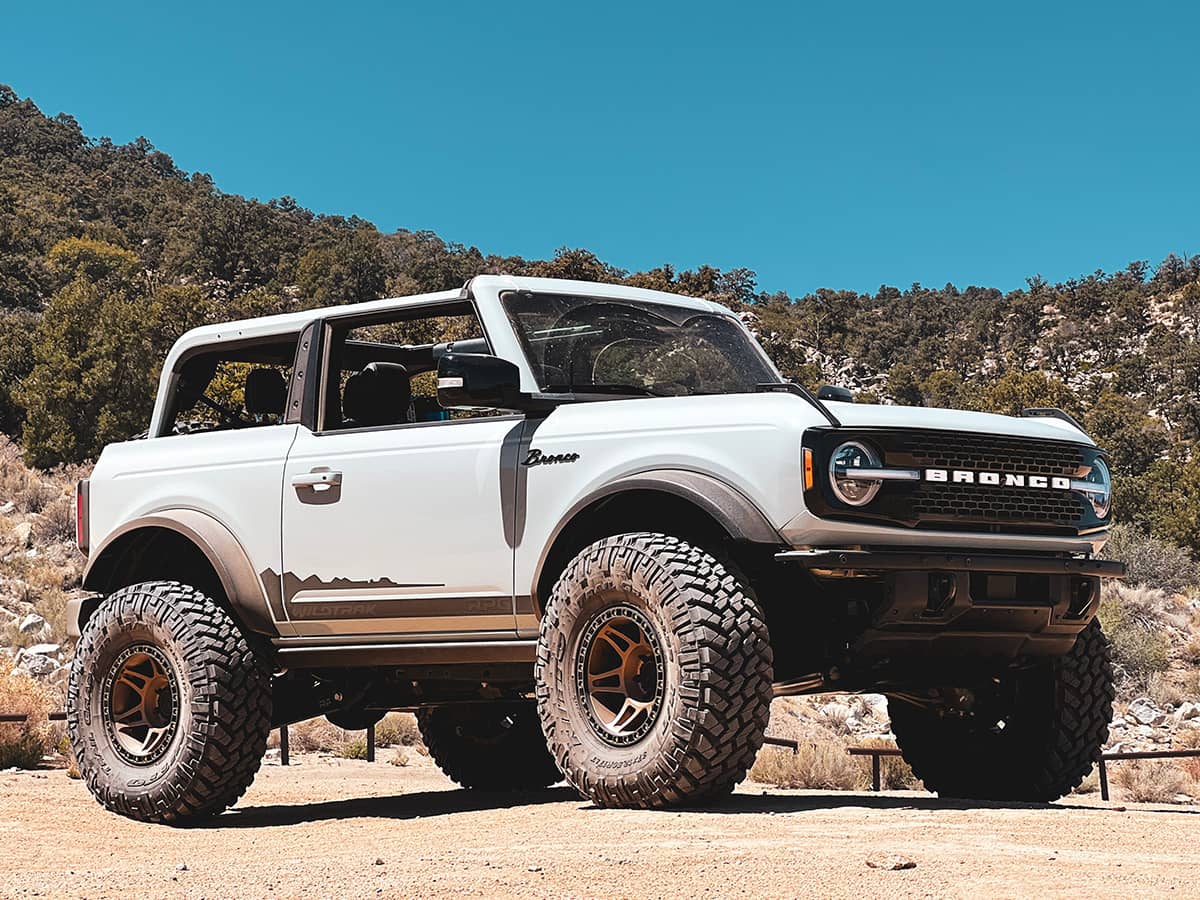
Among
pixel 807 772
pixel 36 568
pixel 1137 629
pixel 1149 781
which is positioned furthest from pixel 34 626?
pixel 1137 629

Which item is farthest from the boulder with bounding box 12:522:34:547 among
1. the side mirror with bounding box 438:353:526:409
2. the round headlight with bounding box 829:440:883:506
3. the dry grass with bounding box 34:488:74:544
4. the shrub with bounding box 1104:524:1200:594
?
the round headlight with bounding box 829:440:883:506

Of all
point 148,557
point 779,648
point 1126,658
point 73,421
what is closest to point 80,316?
point 73,421

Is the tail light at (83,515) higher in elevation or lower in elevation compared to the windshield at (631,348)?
lower

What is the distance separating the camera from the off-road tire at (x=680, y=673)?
6016 millimetres

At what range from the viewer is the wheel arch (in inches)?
239

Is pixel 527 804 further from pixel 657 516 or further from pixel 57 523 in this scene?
pixel 57 523

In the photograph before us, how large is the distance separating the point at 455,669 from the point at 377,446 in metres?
1.09

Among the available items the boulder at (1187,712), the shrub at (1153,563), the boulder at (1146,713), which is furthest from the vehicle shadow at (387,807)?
the shrub at (1153,563)

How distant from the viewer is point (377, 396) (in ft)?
26.4

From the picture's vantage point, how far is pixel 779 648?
656 cm

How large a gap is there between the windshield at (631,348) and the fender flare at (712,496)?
848 millimetres

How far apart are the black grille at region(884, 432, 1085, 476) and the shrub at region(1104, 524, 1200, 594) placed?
110ft

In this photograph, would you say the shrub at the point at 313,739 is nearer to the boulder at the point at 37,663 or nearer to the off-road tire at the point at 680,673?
the boulder at the point at 37,663

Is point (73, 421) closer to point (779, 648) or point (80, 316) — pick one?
point (80, 316)
